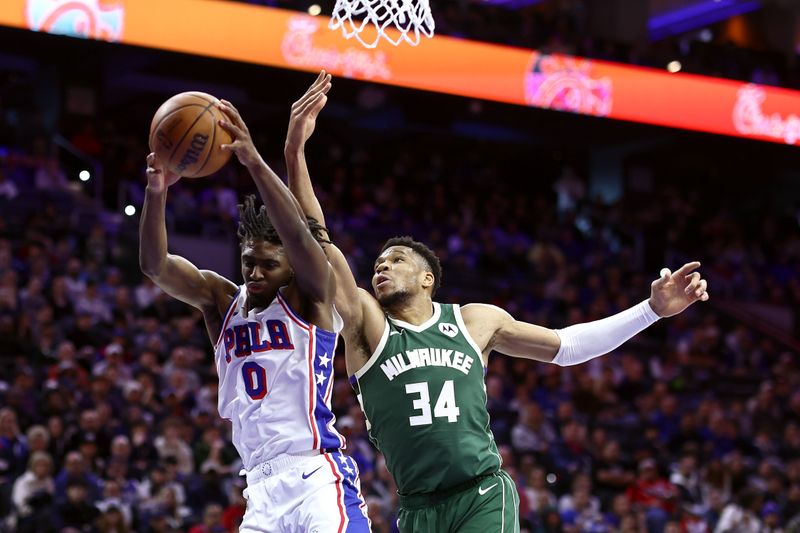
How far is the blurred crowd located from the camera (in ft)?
33.1

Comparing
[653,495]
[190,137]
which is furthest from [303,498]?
[653,495]

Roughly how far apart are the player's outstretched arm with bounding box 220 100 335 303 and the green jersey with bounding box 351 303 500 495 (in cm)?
79

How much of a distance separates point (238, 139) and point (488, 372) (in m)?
10.2

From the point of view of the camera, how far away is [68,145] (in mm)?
16844

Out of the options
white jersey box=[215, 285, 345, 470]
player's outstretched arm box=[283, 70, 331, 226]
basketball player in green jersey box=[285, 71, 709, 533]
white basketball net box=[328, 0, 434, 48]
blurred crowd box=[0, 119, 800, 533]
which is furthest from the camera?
blurred crowd box=[0, 119, 800, 533]

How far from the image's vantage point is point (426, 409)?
17.5 feet

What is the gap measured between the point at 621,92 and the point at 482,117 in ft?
14.8

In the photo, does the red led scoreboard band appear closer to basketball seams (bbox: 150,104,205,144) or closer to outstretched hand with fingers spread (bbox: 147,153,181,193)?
basketball seams (bbox: 150,104,205,144)

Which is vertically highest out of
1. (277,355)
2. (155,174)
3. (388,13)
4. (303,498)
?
(388,13)

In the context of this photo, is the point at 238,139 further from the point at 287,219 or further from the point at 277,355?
the point at 277,355

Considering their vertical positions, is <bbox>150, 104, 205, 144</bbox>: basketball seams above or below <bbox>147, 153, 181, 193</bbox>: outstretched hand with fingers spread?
above

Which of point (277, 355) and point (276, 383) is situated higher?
point (277, 355)

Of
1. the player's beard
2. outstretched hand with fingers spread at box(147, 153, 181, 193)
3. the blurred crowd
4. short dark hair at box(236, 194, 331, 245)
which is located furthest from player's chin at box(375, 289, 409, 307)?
the blurred crowd

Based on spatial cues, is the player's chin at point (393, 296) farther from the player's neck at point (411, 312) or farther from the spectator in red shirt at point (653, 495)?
the spectator in red shirt at point (653, 495)
